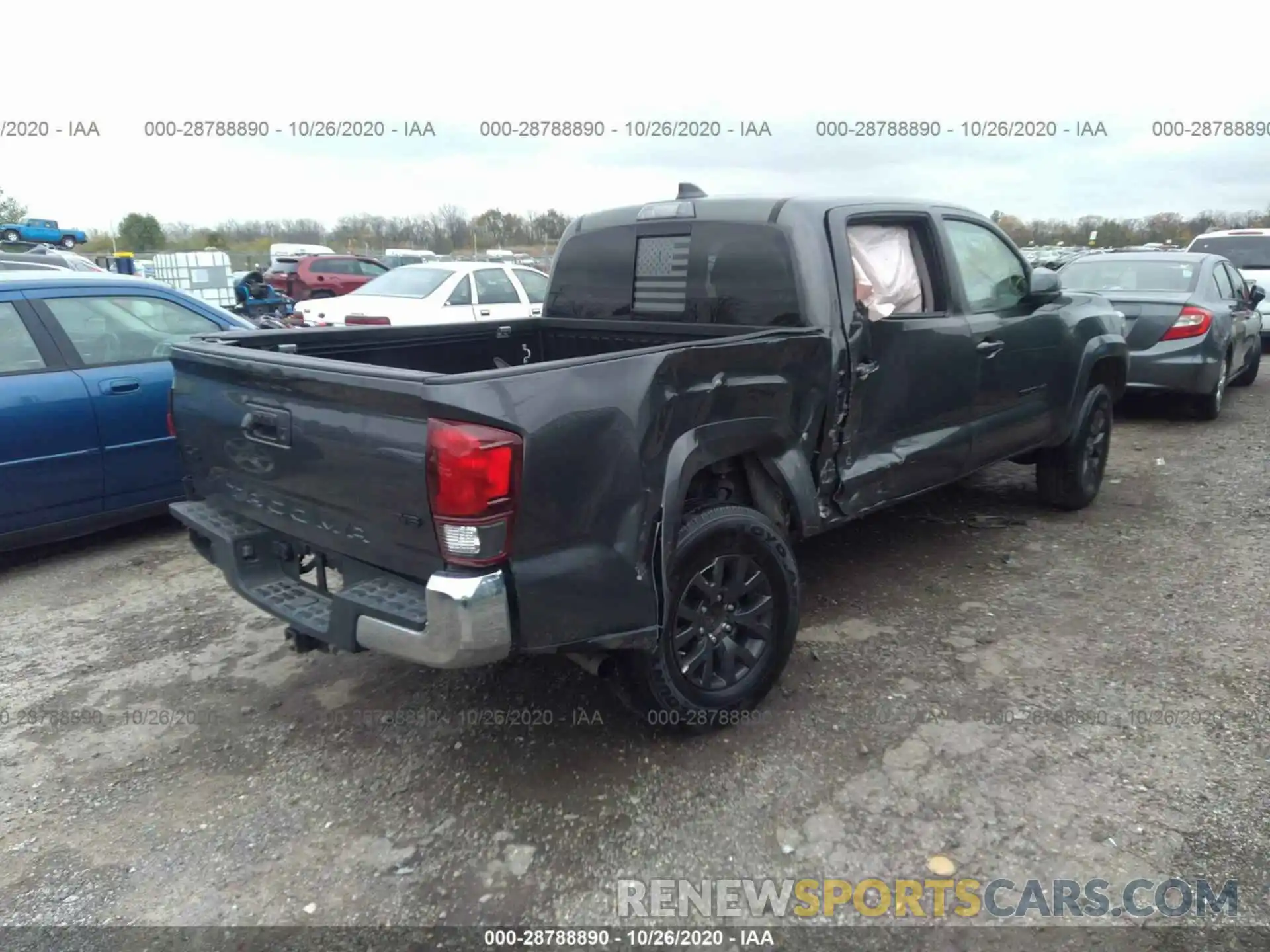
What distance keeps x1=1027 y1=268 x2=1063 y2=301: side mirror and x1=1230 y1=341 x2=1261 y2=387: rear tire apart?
22.9 ft

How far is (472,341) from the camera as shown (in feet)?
14.9

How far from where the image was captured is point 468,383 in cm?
246

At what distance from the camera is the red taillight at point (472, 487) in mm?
2445

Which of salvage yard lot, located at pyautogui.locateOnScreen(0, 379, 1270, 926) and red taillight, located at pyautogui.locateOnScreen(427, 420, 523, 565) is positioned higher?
red taillight, located at pyautogui.locateOnScreen(427, 420, 523, 565)

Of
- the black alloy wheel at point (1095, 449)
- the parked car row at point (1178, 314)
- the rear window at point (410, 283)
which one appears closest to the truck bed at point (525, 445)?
the black alloy wheel at point (1095, 449)

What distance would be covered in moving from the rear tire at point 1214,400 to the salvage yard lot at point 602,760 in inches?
180

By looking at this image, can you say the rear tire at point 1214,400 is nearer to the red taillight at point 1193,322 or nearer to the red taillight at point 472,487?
the red taillight at point 1193,322

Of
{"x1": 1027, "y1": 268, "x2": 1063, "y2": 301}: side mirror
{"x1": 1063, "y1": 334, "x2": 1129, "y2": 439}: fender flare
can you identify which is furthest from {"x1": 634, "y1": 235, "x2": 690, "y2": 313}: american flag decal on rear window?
{"x1": 1063, "y1": 334, "x2": 1129, "y2": 439}: fender flare

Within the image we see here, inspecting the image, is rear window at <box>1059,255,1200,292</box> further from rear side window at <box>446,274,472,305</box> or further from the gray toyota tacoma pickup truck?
rear side window at <box>446,274,472,305</box>

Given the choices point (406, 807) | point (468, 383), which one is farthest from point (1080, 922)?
point (468, 383)

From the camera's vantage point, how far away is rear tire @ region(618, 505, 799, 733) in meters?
3.04

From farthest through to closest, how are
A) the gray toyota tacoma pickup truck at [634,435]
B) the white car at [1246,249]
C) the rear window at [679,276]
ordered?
the white car at [1246,249] < the rear window at [679,276] < the gray toyota tacoma pickup truck at [634,435]

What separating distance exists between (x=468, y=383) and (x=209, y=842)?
1708mm

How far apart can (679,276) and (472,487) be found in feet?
6.64
